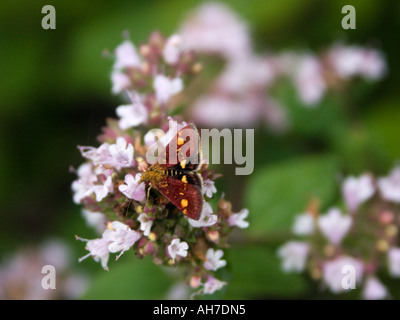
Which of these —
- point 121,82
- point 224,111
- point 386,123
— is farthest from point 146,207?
point 386,123

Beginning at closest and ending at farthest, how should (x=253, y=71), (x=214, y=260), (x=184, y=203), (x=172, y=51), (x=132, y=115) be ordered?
(x=184, y=203)
(x=214, y=260)
(x=132, y=115)
(x=172, y=51)
(x=253, y=71)

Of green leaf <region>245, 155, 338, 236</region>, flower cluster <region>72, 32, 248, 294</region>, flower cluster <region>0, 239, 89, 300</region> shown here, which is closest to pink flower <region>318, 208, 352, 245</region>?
green leaf <region>245, 155, 338, 236</region>

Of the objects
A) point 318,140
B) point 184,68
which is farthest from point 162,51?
point 318,140

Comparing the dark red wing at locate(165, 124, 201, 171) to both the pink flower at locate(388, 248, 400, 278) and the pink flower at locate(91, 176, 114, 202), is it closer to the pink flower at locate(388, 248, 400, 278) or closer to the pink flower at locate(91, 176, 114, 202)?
the pink flower at locate(91, 176, 114, 202)

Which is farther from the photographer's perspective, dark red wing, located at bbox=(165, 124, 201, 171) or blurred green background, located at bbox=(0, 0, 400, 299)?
blurred green background, located at bbox=(0, 0, 400, 299)

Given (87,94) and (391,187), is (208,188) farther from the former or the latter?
(87,94)

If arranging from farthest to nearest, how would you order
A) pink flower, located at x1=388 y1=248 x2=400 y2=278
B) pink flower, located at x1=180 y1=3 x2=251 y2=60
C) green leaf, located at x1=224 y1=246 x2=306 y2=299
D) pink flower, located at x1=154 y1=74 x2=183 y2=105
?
pink flower, located at x1=180 y1=3 x2=251 y2=60, green leaf, located at x1=224 y1=246 x2=306 y2=299, pink flower, located at x1=388 y1=248 x2=400 y2=278, pink flower, located at x1=154 y1=74 x2=183 y2=105
